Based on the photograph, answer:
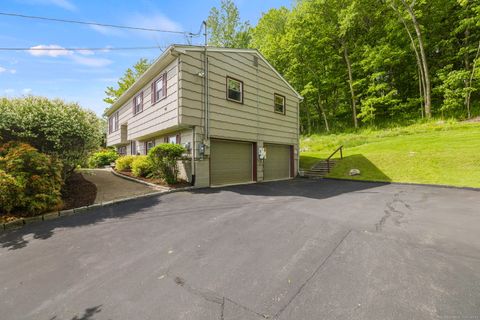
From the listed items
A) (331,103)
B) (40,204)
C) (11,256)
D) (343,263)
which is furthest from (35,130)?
(331,103)

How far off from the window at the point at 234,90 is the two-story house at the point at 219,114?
0.03 m

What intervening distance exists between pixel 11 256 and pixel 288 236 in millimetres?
4599

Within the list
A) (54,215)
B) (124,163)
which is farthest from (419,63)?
(54,215)

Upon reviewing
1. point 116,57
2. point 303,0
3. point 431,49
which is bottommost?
point 116,57

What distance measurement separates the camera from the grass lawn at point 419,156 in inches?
384

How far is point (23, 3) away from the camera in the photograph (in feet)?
22.6

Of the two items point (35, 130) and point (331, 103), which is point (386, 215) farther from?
point (331, 103)

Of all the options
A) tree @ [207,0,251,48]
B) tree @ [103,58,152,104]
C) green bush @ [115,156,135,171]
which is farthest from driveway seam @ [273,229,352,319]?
tree @ [103,58,152,104]

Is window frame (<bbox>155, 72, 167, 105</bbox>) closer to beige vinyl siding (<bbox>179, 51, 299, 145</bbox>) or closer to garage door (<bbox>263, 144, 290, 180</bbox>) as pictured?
beige vinyl siding (<bbox>179, 51, 299, 145</bbox>)

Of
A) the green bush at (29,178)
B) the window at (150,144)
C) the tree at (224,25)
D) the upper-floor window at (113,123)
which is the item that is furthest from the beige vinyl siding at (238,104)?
the tree at (224,25)

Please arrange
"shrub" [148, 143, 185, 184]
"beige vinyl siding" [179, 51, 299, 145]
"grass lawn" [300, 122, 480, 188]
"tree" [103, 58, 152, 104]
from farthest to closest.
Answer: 1. "tree" [103, 58, 152, 104]
2. "grass lawn" [300, 122, 480, 188]
3. "beige vinyl siding" [179, 51, 299, 145]
4. "shrub" [148, 143, 185, 184]

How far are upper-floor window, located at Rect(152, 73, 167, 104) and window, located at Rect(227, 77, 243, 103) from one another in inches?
116

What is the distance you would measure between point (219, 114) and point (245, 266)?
751 cm

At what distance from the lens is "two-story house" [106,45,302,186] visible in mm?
8516
